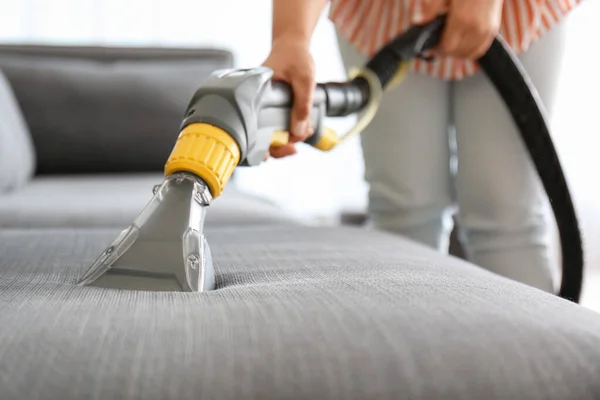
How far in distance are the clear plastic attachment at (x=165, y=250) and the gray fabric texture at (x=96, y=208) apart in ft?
2.09

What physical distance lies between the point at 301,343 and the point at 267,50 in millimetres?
2385

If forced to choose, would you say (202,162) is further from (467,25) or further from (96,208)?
(96,208)

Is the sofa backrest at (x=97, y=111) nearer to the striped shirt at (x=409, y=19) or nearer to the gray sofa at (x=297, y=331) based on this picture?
the striped shirt at (x=409, y=19)

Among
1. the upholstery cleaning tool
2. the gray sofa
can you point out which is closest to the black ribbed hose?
the upholstery cleaning tool

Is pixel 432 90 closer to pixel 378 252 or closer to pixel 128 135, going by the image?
pixel 378 252

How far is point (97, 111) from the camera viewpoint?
2.13 metres

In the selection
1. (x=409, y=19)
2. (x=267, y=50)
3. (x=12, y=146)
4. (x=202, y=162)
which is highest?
(x=409, y=19)

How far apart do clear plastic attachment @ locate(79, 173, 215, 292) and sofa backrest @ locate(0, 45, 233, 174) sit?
1469 millimetres

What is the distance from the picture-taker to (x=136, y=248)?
2.17ft

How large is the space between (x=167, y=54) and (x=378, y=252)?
1.57 m

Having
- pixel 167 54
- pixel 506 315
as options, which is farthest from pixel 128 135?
pixel 506 315

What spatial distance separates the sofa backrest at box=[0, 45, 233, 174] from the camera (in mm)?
2115

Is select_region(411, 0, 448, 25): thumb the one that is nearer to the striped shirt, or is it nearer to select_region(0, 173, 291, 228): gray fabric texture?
the striped shirt

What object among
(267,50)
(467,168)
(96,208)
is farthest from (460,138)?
(267,50)
